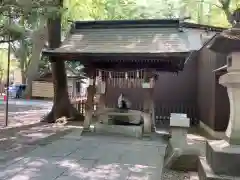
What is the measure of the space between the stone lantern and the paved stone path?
136 centimetres

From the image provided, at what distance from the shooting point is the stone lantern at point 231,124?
4.42m

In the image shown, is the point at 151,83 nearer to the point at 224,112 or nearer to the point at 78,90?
the point at 224,112

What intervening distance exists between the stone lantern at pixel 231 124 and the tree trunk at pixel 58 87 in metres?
9.80

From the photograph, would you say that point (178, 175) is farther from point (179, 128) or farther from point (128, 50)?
point (128, 50)

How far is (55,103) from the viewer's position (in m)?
13.9

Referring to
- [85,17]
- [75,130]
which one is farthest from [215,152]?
[85,17]

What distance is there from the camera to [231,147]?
179 inches

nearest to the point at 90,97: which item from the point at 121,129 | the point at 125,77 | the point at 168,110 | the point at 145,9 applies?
the point at 125,77

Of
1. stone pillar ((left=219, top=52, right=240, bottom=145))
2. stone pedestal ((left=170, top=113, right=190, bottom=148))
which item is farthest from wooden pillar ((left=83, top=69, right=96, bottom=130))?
stone pillar ((left=219, top=52, right=240, bottom=145))

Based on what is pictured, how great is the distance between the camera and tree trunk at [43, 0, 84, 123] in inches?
537

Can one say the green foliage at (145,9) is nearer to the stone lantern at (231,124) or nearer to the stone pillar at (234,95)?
the stone lantern at (231,124)

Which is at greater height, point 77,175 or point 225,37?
point 225,37

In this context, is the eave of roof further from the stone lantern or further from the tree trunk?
the stone lantern

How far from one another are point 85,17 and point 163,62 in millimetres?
7405
